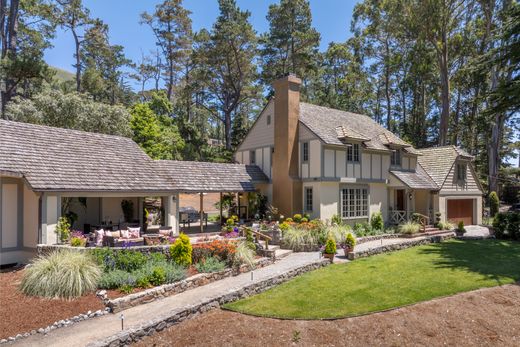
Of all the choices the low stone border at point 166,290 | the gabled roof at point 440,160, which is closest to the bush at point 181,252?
the low stone border at point 166,290

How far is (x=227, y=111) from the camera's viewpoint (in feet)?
140

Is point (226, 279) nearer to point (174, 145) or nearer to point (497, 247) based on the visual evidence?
point (497, 247)

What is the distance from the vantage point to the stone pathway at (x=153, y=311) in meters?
7.55

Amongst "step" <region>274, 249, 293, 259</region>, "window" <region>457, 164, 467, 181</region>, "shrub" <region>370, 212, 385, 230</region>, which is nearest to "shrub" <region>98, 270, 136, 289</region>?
"step" <region>274, 249, 293, 259</region>

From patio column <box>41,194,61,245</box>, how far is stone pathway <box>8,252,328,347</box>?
253 inches

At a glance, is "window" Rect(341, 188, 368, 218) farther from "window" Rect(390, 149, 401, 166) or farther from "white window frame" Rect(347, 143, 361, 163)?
"window" Rect(390, 149, 401, 166)

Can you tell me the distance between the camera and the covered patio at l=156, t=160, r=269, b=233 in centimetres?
1977

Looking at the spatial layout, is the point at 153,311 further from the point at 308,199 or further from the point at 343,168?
the point at 343,168

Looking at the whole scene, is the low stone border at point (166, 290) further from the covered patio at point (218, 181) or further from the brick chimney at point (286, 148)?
the brick chimney at point (286, 148)

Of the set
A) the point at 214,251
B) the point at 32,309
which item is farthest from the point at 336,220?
the point at 32,309

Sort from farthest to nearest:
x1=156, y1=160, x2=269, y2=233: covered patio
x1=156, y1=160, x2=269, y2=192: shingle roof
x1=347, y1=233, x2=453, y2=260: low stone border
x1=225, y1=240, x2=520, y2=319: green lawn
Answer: x1=156, y1=160, x2=269, y2=233: covered patio, x1=156, y1=160, x2=269, y2=192: shingle roof, x1=347, y1=233, x2=453, y2=260: low stone border, x1=225, y1=240, x2=520, y2=319: green lawn

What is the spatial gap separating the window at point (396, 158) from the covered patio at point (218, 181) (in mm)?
9169

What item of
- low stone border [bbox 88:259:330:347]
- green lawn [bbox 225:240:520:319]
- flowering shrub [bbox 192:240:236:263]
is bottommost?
green lawn [bbox 225:240:520:319]

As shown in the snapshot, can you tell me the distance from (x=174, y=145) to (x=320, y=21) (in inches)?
875
